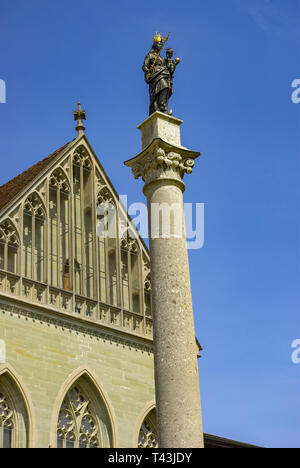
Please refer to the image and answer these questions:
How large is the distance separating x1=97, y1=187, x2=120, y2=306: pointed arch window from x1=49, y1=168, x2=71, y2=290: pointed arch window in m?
1.18

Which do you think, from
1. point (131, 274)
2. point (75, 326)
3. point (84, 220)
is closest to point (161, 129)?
point (75, 326)

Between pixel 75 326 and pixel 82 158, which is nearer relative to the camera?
pixel 75 326

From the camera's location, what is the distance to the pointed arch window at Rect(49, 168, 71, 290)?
21812 millimetres

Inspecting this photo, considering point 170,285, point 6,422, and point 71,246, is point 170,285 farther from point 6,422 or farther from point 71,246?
point 71,246

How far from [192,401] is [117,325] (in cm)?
994

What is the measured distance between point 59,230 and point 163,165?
339 inches

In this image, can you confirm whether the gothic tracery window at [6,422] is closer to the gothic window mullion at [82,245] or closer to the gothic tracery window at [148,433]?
the gothic window mullion at [82,245]

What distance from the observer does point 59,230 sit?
22.5m

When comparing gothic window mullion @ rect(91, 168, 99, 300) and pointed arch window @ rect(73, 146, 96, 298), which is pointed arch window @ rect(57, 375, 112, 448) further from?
pointed arch window @ rect(73, 146, 96, 298)

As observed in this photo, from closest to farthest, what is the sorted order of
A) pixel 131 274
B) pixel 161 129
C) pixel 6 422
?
pixel 161 129 → pixel 6 422 → pixel 131 274
